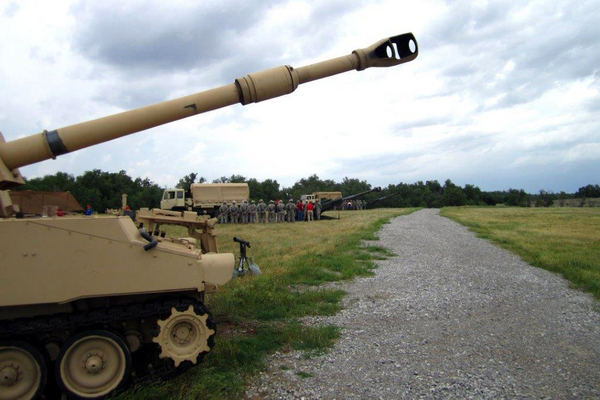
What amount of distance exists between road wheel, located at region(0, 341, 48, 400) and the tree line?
83.7 feet

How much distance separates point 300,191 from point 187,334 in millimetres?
75752

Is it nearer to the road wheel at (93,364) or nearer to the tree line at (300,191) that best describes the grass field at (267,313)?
the road wheel at (93,364)

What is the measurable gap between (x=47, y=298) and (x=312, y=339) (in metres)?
3.29

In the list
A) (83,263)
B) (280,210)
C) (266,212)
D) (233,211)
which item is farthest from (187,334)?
(266,212)

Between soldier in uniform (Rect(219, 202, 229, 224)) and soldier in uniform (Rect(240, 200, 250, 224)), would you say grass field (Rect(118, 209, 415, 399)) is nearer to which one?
soldier in uniform (Rect(240, 200, 250, 224))

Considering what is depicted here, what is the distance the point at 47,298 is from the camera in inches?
179

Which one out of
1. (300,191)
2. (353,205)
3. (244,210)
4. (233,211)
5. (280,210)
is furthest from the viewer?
(300,191)

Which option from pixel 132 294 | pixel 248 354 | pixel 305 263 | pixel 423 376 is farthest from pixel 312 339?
pixel 305 263

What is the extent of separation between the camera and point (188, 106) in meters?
5.50

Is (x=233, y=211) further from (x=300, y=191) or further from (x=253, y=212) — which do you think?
(x=300, y=191)

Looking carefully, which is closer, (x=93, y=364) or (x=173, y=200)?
(x=93, y=364)

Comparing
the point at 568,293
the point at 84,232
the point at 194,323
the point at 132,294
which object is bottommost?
the point at 568,293

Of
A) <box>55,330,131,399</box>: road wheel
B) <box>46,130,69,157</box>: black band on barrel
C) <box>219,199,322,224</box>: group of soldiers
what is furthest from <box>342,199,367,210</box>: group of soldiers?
<box>55,330,131,399</box>: road wheel

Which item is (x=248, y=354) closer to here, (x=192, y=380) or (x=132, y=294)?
(x=192, y=380)
